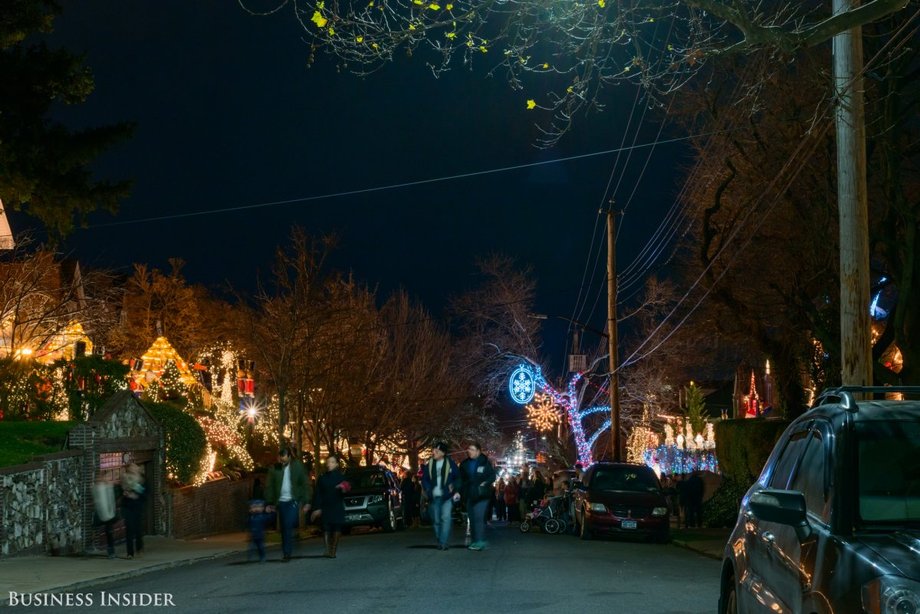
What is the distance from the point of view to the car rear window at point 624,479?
23630mm

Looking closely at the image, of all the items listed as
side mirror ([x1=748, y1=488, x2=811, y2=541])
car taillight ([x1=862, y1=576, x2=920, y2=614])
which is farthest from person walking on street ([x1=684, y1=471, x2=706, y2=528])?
car taillight ([x1=862, y1=576, x2=920, y2=614])

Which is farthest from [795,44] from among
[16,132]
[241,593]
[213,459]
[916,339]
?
[213,459]

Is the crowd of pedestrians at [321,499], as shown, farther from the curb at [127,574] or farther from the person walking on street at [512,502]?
the person walking on street at [512,502]

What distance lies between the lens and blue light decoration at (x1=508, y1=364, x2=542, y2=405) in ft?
151

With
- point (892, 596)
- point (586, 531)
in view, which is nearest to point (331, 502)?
point (586, 531)

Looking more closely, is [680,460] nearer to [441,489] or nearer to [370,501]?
[370,501]

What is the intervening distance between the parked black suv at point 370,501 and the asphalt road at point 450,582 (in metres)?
9.53

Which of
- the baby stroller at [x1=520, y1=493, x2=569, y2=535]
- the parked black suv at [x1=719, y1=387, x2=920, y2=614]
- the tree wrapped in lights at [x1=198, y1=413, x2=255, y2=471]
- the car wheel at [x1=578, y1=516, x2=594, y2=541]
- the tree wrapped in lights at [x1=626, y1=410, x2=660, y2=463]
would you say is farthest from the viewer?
the tree wrapped in lights at [x1=626, y1=410, x2=660, y2=463]

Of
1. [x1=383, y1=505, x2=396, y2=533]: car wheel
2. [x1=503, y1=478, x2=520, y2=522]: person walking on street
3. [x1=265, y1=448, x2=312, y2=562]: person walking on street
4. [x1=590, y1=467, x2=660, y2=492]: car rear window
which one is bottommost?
[x1=503, y1=478, x2=520, y2=522]: person walking on street

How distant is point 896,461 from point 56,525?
694 inches

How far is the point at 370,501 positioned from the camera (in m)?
29.0

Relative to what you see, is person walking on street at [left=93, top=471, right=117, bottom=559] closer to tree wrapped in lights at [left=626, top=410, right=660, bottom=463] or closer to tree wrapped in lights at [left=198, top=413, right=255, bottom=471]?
tree wrapped in lights at [left=198, top=413, right=255, bottom=471]

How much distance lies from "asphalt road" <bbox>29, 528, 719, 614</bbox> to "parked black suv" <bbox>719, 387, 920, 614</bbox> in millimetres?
4784

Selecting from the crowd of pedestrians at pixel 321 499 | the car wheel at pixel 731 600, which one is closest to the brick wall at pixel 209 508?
the crowd of pedestrians at pixel 321 499
